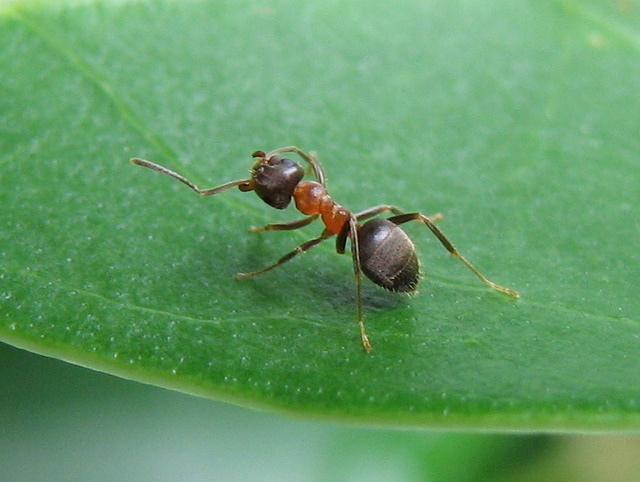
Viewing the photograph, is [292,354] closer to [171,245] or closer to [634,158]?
[171,245]

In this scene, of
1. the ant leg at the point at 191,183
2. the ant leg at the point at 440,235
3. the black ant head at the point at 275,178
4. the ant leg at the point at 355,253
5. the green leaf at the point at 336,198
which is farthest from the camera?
the black ant head at the point at 275,178

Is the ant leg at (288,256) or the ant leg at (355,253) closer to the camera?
the ant leg at (355,253)

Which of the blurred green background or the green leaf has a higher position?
the green leaf

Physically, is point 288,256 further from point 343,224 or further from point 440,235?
point 440,235

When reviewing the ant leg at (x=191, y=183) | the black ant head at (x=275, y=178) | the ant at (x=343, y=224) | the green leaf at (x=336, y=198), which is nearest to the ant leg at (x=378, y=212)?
the ant at (x=343, y=224)

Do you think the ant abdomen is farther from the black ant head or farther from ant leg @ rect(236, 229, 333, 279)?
the black ant head

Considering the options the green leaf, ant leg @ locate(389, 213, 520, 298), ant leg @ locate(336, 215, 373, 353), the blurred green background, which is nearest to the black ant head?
the green leaf

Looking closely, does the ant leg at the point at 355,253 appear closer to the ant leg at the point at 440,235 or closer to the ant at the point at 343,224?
the ant at the point at 343,224
